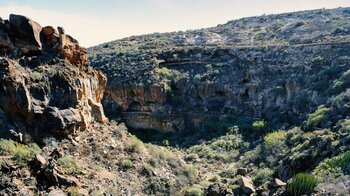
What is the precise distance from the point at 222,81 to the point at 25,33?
21.6 m

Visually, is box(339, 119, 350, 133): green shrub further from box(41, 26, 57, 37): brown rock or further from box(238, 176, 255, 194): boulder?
box(41, 26, 57, 37): brown rock

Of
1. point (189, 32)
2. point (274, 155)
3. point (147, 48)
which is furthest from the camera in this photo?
point (189, 32)

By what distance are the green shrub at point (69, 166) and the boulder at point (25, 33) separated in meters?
5.11

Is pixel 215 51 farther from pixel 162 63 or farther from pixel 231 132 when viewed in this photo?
pixel 231 132

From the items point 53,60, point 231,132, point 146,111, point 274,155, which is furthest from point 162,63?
point 53,60

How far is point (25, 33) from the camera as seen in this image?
16.7 meters

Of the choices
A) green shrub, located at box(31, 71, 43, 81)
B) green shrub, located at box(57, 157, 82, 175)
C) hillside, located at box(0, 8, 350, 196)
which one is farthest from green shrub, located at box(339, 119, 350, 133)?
green shrub, located at box(31, 71, 43, 81)

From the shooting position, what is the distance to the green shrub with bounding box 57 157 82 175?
46.6ft

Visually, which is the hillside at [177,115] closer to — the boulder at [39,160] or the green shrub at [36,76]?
the boulder at [39,160]

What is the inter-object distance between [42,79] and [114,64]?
23712mm

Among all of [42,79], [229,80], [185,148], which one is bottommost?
[185,148]

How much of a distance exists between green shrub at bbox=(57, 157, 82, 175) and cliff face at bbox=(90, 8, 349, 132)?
18218 mm

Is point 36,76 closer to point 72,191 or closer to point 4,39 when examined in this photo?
point 4,39

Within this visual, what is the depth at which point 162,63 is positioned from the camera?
39406 millimetres
